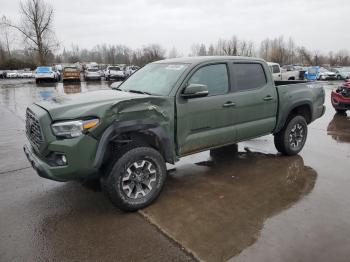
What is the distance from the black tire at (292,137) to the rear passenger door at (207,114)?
1.48m

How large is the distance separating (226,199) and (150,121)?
1473mm

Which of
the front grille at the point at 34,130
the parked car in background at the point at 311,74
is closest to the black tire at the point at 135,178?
the front grille at the point at 34,130

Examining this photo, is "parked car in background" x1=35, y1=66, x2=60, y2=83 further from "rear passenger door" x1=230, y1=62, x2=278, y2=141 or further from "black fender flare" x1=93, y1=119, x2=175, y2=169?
"black fender flare" x1=93, y1=119, x2=175, y2=169

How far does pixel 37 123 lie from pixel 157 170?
155cm

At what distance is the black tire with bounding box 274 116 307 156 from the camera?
6.06 metres

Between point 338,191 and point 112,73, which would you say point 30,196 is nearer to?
point 338,191

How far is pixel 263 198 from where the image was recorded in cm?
438

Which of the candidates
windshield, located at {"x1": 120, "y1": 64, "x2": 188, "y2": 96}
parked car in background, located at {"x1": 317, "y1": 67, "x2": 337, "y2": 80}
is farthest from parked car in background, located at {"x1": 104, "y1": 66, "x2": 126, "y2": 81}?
windshield, located at {"x1": 120, "y1": 64, "x2": 188, "y2": 96}

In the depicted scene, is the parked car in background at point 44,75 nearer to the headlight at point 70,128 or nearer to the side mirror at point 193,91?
the side mirror at point 193,91

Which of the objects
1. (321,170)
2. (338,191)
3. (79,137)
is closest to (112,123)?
(79,137)

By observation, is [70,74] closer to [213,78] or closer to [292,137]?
[292,137]

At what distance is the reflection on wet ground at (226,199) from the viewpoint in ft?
11.2

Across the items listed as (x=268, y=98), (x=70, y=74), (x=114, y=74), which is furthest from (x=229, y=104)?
(x=114, y=74)

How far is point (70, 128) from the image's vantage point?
3619 millimetres
